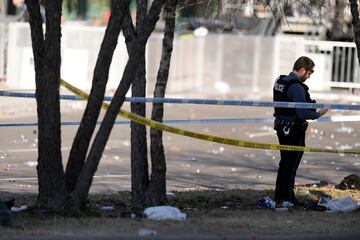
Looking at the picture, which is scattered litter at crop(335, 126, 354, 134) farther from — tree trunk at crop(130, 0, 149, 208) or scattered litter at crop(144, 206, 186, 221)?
scattered litter at crop(144, 206, 186, 221)

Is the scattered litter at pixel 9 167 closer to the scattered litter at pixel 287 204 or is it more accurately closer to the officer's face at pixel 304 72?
the scattered litter at pixel 287 204

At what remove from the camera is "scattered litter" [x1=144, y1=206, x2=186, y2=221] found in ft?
27.8

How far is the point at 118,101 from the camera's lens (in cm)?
823

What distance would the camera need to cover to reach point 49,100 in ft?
27.5

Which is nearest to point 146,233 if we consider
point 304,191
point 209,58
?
point 304,191

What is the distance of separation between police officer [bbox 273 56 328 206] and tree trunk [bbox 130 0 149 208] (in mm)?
1559

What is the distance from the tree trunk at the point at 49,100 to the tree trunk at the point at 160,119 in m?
1.43

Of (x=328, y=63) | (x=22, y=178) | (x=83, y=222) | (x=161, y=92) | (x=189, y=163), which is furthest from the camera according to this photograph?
(x=328, y=63)

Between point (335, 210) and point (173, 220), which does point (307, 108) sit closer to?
point (335, 210)

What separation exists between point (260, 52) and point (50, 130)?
71.4ft

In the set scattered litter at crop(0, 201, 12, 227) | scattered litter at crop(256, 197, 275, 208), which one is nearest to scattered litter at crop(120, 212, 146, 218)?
scattered litter at crop(0, 201, 12, 227)

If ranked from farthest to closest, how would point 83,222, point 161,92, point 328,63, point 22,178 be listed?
point 328,63
point 22,178
point 161,92
point 83,222

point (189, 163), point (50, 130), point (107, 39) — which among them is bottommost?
point (189, 163)

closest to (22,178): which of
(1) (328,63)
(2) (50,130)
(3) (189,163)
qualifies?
(3) (189,163)
